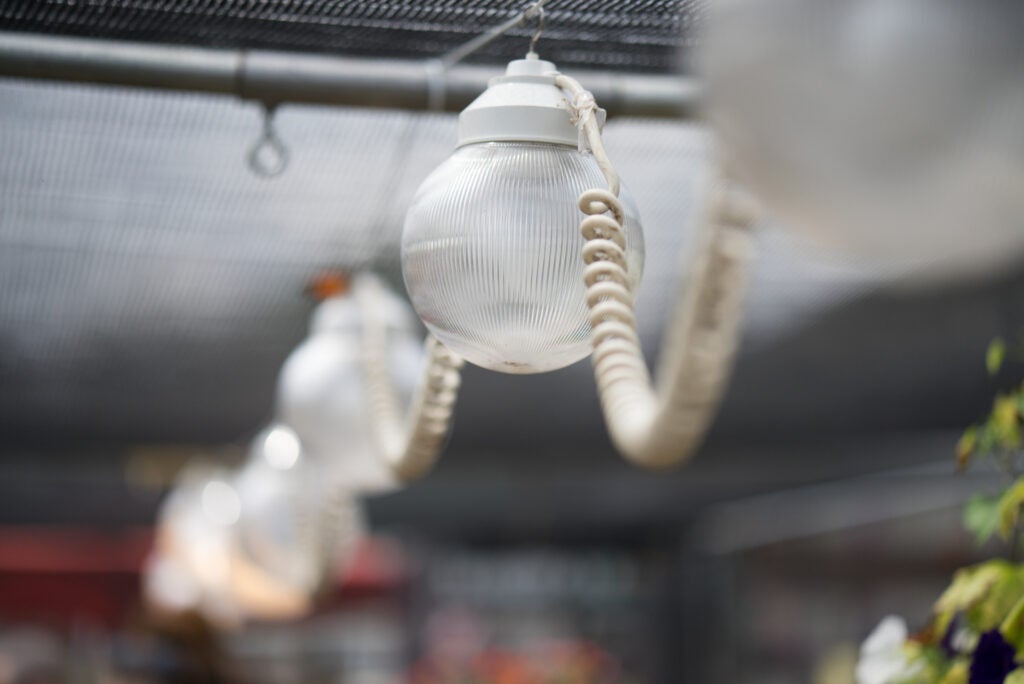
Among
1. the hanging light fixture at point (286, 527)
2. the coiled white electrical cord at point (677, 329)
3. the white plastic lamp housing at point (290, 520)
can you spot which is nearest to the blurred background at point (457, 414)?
the coiled white electrical cord at point (677, 329)

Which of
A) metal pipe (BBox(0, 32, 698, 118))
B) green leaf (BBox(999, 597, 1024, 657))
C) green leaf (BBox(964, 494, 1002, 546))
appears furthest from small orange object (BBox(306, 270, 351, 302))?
green leaf (BBox(999, 597, 1024, 657))

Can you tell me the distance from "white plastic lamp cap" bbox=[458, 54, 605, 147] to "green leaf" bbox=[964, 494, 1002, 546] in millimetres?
810

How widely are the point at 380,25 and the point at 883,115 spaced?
147cm

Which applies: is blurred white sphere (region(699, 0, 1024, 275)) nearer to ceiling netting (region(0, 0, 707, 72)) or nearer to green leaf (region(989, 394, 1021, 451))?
green leaf (region(989, 394, 1021, 451))

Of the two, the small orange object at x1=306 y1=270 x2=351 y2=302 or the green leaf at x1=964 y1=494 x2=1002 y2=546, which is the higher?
the small orange object at x1=306 y1=270 x2=351 y2=302

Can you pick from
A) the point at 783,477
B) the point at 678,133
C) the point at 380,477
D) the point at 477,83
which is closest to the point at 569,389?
the point at 678,133

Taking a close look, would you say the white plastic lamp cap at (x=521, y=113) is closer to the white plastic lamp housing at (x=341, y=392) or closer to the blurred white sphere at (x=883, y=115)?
the blurred white sphere at (x=883, y=115)

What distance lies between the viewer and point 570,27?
7.03ft

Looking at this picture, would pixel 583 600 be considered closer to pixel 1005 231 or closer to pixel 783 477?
pixel 783 477

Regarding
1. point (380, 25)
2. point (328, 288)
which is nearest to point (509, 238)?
point (380, 25)

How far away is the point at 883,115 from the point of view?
85 cm

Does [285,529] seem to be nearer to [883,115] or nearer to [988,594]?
[988,594]

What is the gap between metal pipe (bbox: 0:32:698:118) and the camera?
218 centimetres

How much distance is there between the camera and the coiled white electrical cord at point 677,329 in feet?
3.95
